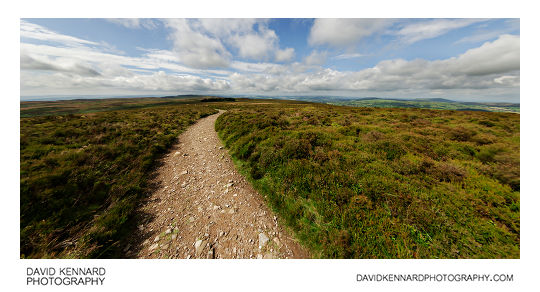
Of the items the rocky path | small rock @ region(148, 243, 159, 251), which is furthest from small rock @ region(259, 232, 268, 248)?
small rock @ region(148, 243, 159, 251)

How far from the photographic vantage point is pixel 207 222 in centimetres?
456

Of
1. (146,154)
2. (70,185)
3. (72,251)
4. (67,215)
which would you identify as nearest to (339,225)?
(72,251)

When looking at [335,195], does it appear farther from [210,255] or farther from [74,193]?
[74,193]

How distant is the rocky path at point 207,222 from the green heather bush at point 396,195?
0.58 metres

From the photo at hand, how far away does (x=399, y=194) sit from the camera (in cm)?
448

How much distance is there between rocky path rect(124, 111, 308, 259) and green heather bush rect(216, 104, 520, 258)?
581mm

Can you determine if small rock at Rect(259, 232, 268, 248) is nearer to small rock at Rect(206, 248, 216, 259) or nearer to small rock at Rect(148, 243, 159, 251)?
small rock at Rect(206, 248, 216, 259)

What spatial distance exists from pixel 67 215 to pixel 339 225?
24.3 feet

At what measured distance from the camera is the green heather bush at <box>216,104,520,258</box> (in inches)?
135

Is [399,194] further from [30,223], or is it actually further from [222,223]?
[30,223]

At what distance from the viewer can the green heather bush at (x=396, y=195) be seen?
11.2 feet

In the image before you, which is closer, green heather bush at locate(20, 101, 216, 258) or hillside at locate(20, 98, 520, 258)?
hillside at locate(20, 98, 520, 258)

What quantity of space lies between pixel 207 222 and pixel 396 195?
559 centimetres

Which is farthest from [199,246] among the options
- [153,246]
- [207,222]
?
[153,246]
